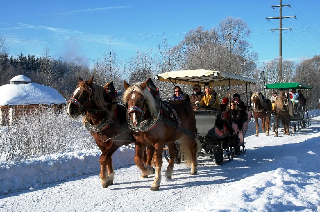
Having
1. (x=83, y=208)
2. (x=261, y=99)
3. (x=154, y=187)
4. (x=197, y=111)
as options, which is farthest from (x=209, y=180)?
(x=261, y=99)

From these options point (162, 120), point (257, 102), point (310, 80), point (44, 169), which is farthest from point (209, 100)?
point (310, 80)

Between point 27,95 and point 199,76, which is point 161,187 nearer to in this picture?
point 199,76

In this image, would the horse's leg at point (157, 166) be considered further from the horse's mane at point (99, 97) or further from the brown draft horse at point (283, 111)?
the brown draft horse at point (283, 111)

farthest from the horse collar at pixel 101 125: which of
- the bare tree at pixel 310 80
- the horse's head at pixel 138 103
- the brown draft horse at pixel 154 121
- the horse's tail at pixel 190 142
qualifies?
the bare tree at pixel 310 80

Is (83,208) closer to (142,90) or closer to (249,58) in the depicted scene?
(142,90)

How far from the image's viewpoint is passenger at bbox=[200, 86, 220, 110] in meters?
9.12

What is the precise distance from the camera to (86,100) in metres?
5.98

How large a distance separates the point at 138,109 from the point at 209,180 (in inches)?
98.1

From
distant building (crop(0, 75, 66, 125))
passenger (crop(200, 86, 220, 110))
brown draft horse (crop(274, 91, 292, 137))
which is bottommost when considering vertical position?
brown draft horse (crop(274, 91, 292, 137))

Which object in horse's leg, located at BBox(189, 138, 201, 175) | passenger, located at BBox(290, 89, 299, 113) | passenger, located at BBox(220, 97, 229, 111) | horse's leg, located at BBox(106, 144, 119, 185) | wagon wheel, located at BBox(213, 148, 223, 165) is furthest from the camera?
passenger, located at BBox(290, 89, 299, 113)

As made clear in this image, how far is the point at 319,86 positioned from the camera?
56.4m

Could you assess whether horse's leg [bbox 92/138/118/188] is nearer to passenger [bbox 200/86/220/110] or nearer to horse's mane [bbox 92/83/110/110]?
horse's mane [bbox 92/83/110/110]

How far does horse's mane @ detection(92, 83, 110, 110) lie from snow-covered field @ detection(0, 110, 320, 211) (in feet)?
5.09

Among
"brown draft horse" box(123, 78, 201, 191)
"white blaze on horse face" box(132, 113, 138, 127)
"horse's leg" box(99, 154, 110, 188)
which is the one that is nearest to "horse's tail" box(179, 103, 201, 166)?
"brown draft horse" box(123, 78, 201, 191)
